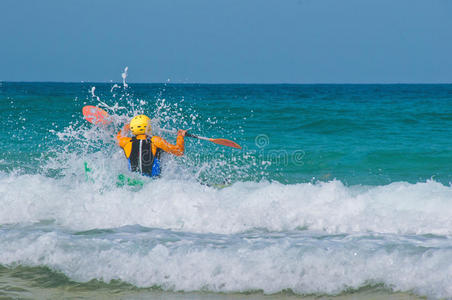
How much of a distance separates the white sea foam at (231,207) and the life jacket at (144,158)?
186 mm

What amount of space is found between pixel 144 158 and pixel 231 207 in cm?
148

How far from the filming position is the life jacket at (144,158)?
283 inches

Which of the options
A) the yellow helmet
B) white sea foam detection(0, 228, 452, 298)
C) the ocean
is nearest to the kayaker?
the yellow helmet

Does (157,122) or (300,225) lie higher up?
(157,122)

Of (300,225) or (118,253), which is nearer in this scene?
(118,253)

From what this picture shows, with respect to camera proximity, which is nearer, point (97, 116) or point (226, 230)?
point (226, 230)

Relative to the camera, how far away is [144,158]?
725cm

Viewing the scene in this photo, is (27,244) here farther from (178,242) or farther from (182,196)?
(182,196)

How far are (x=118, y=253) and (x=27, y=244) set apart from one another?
1018mm

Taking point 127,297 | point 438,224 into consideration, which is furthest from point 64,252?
point 438,224

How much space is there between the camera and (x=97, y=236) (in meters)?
5.75

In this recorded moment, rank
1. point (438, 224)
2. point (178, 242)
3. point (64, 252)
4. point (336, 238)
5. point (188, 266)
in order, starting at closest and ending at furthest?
1. point (188, 266)
2. point (64, 252)
3. point (178, 242)
4. point (336, 238)
5. point (438, 224)

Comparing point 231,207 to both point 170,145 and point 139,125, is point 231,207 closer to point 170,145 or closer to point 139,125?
point 170,145

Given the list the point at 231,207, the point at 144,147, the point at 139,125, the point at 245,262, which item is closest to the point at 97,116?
the point at 139,125
